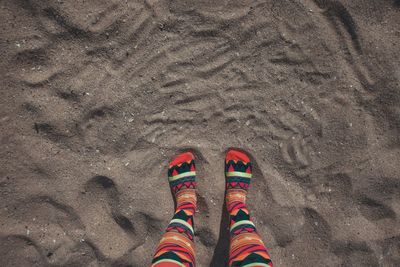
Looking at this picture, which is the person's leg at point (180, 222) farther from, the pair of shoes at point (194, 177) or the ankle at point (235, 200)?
the ankle at point (235, 200)

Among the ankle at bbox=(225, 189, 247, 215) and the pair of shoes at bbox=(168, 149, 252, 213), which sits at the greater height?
the pair of shoes at bbox=(168, 149, 252, 213)

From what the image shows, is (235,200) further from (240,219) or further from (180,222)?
(180,222)

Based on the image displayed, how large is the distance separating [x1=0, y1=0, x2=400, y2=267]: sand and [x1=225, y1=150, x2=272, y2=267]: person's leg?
68mm

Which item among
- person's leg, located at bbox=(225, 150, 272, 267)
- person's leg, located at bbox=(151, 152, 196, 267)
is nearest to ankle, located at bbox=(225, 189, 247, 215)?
person's leg, located at bbox=(225, 150, 272, 267)

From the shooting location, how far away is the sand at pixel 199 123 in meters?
1.66

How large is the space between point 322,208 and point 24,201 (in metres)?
1.87

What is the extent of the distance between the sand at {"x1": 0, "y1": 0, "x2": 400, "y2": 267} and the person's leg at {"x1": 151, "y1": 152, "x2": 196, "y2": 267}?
3.0 inches

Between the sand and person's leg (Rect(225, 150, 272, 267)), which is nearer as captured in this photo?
person's leg (Rect(225, 150, 272, 267))

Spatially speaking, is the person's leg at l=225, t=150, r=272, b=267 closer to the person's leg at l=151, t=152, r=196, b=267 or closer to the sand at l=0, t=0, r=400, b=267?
the sand at l=0, t=0, r=400, b=267

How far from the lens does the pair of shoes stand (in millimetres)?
1724

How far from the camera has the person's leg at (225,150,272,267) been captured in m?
1.51

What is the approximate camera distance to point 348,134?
178 cm

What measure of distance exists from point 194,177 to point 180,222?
30cm

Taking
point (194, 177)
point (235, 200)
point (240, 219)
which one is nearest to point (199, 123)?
point (194, 177)
